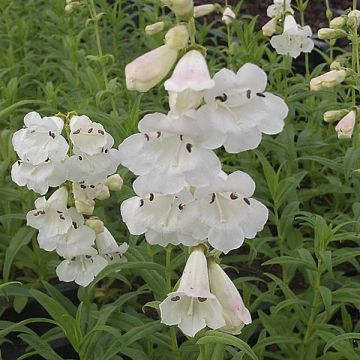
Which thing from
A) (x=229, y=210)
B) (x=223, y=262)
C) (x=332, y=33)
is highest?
(x=229, y=210)

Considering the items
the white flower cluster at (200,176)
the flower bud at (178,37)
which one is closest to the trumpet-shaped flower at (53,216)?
the white flower cluster at (200,176)

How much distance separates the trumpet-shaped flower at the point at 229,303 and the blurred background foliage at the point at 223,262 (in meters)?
0.05

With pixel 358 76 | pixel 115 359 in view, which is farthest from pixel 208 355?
pixel 358 76

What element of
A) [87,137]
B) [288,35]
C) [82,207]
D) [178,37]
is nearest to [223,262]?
[82,207]

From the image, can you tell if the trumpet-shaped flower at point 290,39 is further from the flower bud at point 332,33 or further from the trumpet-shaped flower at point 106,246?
the trumpet-shaped flower at point 106,246

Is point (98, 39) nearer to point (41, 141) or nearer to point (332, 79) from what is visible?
point (332, 79)

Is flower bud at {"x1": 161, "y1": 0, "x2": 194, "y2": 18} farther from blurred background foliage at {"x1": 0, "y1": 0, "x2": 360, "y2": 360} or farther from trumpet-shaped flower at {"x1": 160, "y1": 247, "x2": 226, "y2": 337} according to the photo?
blurred background foliage at {"x1": 0, "y1": 0, "x2": 360, "y2": 360}

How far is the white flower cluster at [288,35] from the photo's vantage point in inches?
163

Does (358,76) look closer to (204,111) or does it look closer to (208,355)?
(208,355)

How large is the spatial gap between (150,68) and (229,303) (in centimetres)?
61

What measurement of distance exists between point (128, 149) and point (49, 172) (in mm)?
680

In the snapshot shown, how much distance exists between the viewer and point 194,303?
5.61ft

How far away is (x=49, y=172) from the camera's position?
2.14 metres

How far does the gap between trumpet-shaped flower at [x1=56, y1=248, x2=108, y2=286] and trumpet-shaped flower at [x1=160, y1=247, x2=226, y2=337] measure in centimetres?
72
